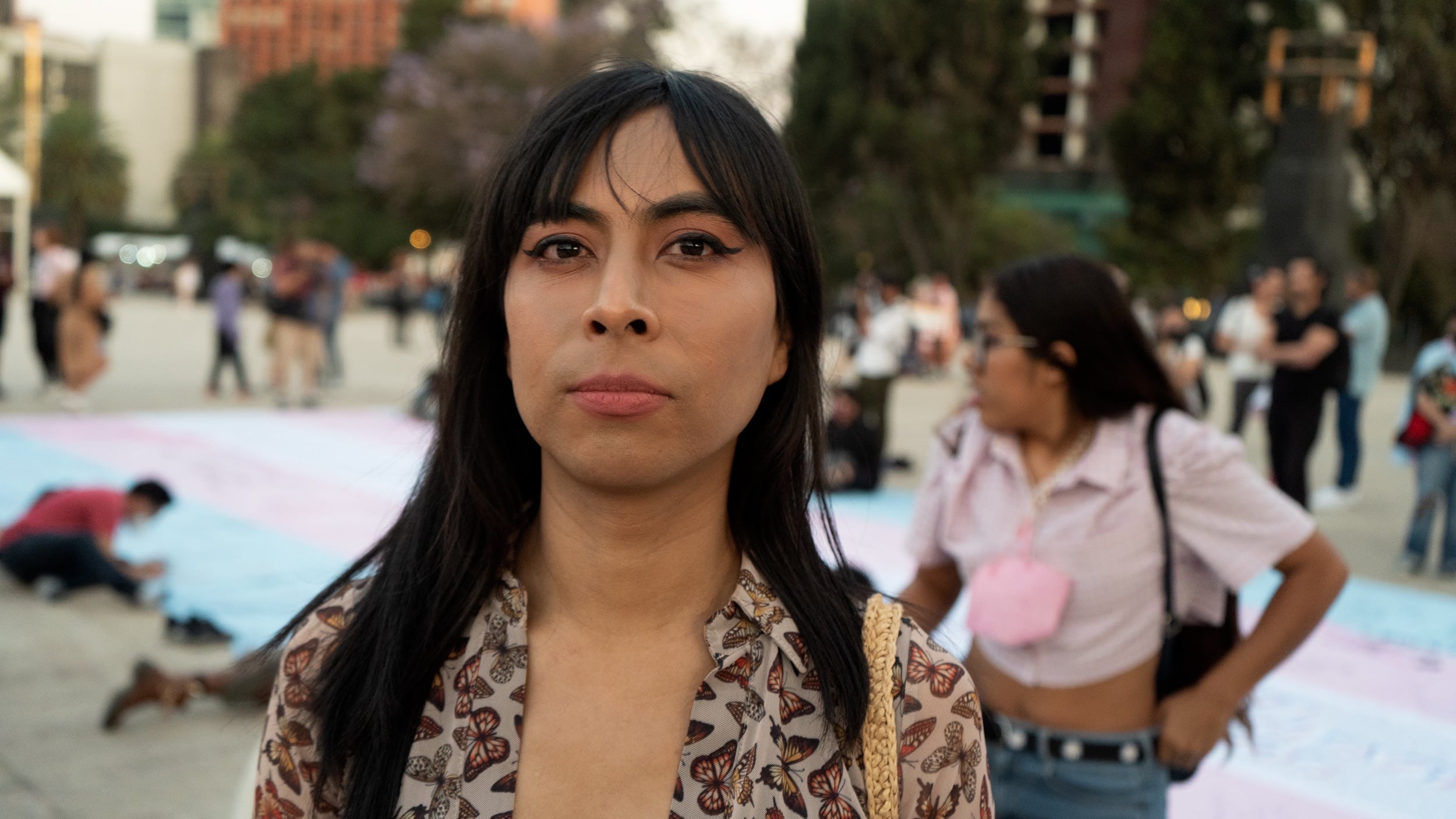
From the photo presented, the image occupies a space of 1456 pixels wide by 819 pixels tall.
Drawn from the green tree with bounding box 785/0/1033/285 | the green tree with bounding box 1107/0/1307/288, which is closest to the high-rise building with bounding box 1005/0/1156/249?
the green tree with bounding box 785/0/1033/285

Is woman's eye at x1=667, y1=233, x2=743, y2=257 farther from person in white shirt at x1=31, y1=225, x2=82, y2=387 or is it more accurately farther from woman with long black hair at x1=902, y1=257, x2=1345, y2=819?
person in white shirt at x1=31, y1=225, x2=82, y2=387

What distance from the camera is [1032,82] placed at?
39.3m

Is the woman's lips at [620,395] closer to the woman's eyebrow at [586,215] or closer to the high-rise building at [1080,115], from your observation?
the woman's eyebrow at [586,215]

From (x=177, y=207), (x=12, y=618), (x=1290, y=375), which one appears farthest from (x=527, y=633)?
(x=177, y=207)

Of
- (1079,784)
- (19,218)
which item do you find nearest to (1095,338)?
(1079,784)

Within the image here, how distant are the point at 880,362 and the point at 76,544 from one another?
698 cm

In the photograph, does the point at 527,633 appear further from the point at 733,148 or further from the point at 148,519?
the point at 148,519

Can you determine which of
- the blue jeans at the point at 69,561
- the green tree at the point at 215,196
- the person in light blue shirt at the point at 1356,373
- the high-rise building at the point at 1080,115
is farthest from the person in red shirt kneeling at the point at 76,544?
the high-rise building at the point at 1080,115

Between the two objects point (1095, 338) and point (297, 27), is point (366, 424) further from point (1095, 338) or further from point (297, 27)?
point (297, 27)

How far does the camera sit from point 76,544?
22.5 feet

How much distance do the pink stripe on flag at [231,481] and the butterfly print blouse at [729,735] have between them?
637cm

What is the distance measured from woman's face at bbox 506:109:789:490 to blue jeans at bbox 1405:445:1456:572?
332 inches

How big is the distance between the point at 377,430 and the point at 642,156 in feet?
41.8

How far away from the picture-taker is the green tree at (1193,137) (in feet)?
118
